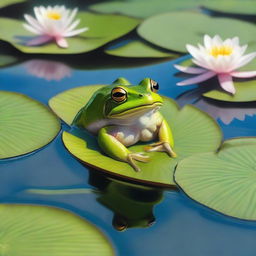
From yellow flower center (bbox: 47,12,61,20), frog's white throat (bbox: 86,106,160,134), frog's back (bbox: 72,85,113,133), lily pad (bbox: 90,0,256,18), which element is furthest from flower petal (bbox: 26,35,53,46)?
frog's white throat (bbox: 86,106,160,134)

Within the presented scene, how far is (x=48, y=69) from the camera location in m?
2.99

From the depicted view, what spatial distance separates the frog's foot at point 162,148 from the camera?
2.11 metres

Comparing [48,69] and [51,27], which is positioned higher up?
[51,27]

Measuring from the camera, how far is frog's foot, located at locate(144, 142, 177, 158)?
6.91 ft

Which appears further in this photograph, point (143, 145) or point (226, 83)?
point (226, 83)

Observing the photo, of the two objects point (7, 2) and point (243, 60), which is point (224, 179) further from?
point (7, 2)

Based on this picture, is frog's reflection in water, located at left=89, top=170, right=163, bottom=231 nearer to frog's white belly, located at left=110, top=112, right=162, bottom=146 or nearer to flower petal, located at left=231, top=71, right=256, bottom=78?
frog's white belly, located at left=110, top=112, right=162, bottom=146

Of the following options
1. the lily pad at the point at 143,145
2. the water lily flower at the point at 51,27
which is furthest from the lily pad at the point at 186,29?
the lily pad at the point at 143,145

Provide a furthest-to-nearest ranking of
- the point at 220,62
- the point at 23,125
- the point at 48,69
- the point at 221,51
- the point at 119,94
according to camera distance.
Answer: the point at 48,69 < the point at 221,51 < the point at 220,62 < the point at 23,125 < the point at 119,94

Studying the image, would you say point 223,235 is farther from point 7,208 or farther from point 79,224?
point 7,208

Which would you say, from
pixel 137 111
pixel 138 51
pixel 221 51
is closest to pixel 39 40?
pixel 138 51

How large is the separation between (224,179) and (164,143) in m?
0.29

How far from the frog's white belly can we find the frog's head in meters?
0.06

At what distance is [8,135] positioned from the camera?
222cm
